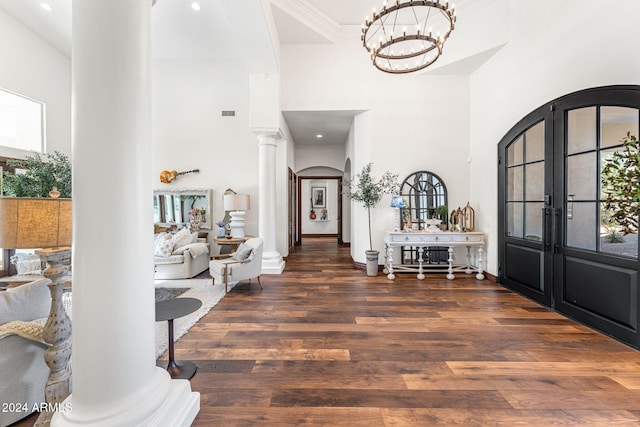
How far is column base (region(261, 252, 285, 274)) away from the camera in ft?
16.9

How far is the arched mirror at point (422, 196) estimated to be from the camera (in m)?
5.29

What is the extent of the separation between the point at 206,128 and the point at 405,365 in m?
6.29

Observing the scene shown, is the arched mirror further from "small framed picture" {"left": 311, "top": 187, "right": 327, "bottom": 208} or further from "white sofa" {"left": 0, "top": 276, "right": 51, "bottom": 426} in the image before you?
"small framed picture" {"left": 311, "top": 187, "right": 327, "bottom": 208}

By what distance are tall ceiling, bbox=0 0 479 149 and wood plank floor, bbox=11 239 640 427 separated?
3.99m

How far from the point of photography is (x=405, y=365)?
2236mm

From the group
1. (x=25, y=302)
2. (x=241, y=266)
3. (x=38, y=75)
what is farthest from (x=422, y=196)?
(x=38, y=75)

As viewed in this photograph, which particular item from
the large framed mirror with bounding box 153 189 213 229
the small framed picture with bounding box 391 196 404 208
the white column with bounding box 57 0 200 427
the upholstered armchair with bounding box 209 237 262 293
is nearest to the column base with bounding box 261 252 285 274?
the upholstered armchair with bounding box 209 237 262 293

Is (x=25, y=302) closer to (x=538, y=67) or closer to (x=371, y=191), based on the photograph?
(x=371, y=191)

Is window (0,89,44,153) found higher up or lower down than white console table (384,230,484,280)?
higher up

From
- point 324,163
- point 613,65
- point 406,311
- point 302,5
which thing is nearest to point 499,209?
point 613,65

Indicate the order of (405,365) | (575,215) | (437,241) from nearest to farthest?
(405,365) < (575,215) < (437,241)

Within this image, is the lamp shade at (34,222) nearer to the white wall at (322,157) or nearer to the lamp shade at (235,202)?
the lamp shade at (235,202)

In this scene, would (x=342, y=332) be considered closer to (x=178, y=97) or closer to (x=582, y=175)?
(x=582, y=175)

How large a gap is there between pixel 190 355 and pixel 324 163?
6.97 m
